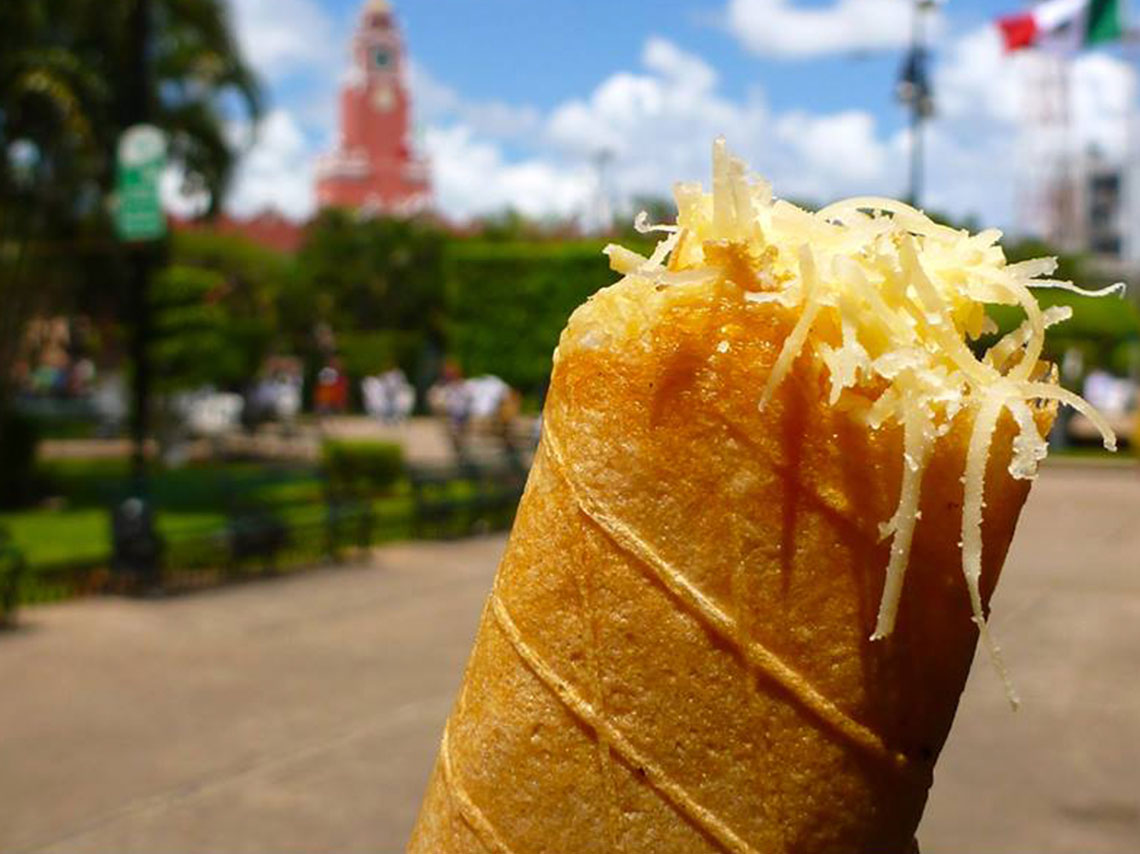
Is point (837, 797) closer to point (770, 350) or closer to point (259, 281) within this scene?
point (770, 350)

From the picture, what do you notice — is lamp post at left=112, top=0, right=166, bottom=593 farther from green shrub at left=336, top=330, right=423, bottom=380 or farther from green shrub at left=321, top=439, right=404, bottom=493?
green shrub at left=336, top=330, right=423, bottom=380

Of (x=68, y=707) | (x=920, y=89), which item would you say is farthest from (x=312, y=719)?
(x=920, y=89)

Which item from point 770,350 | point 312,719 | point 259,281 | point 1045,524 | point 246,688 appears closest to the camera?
point 770,350

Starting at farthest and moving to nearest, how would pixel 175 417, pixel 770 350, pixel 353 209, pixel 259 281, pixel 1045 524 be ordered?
1. pixel 353 209
2. pixel 259 281
3. pixel 175 417
4. pixel 1045 524
5. pixel 770 350

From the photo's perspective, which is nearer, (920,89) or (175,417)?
(175,417)

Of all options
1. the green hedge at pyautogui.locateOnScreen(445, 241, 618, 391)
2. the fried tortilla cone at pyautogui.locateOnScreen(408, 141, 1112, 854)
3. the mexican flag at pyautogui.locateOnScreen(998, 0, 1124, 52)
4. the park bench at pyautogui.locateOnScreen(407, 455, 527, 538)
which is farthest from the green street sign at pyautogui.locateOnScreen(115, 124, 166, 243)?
the green hedge at pyautogui.locateOnScreen(445, 241, 618, 391)

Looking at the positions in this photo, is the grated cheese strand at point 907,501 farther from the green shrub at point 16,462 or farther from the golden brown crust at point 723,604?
the green shrub at point 16,462
